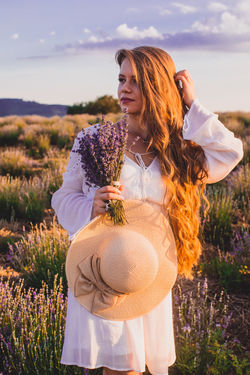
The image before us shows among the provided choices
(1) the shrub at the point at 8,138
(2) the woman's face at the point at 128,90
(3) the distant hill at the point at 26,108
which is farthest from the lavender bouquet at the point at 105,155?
(3) the distant hill at the point at 26,108

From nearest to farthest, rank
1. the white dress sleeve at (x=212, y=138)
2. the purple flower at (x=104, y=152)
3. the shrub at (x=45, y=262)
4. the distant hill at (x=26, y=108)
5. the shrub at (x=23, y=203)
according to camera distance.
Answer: the purple flower at (x=104, y=152) < the white dress sleeve at (x=212, y=138) < the shrub at (x=45, y=262) < the shrub at (x=23, y=203) < the distant hill at (x=26, y=108)

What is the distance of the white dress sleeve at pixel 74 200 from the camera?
1.95 meters

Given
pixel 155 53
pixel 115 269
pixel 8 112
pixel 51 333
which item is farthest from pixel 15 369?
pixel 8 112

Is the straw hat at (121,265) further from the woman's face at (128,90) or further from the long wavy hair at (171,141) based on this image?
the woman's face at (128,90)

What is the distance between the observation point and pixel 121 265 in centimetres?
181

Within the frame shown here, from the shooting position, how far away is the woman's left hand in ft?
7.52

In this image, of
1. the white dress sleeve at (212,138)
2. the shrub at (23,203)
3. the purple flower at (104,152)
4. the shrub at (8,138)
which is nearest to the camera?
the purple flower at (104,152)

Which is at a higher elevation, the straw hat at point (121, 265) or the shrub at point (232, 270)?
the straw hat at point (121, 265)

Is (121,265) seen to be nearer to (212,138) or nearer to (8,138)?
(212,138)

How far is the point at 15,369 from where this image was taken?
8.91 feet

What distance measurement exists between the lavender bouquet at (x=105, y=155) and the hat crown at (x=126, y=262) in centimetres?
13

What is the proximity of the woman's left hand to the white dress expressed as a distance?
0.21ft

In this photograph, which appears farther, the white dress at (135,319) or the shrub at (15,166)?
the shrub at (15,166)

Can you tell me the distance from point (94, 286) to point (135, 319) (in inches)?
12.4
